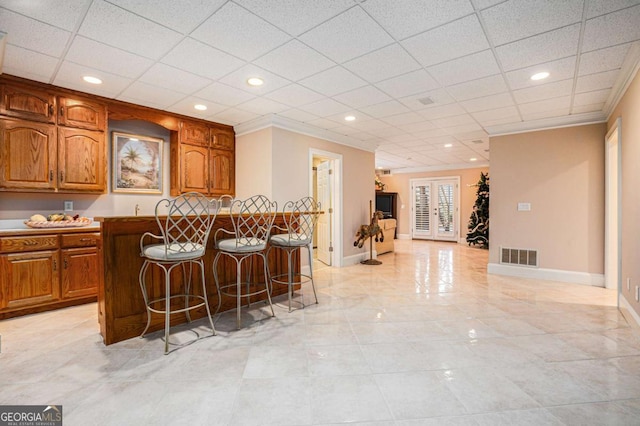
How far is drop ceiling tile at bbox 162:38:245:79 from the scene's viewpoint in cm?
265

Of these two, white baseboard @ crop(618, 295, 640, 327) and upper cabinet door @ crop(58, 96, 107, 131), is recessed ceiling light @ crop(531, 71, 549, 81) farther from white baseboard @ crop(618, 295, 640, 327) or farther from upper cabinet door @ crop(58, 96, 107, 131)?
upper cabinet door @ crop(58, 96, 107, 131)

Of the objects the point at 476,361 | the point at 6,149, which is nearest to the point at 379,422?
the point at 476,361

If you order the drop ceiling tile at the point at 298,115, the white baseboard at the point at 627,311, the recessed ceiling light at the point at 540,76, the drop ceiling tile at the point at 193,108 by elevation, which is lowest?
the white baseboard at the point at 627,311

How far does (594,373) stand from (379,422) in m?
1.63

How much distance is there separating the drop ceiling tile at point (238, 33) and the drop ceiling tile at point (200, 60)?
0.11m

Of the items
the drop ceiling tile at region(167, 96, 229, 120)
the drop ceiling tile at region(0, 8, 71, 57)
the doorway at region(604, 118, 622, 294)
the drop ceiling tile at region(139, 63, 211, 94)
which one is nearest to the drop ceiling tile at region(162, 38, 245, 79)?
the drop ceiling tile at region(139, 63, 211, 94)

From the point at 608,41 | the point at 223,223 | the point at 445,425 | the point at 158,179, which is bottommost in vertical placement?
the point at 445,425

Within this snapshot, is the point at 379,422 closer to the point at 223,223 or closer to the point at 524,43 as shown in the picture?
the point at 223,223

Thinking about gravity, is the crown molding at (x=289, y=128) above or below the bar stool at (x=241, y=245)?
above

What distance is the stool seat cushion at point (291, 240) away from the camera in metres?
3.33

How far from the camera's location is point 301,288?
4.28 metres

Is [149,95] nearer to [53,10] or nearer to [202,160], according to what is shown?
[202,160]

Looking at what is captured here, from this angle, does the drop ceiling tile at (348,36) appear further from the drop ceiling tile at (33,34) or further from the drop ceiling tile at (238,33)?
the drop ceiling tile at (33,34)

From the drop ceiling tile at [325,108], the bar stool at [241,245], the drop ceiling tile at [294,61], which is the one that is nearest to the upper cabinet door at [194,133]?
the drop ceiling tile at [325,108]
